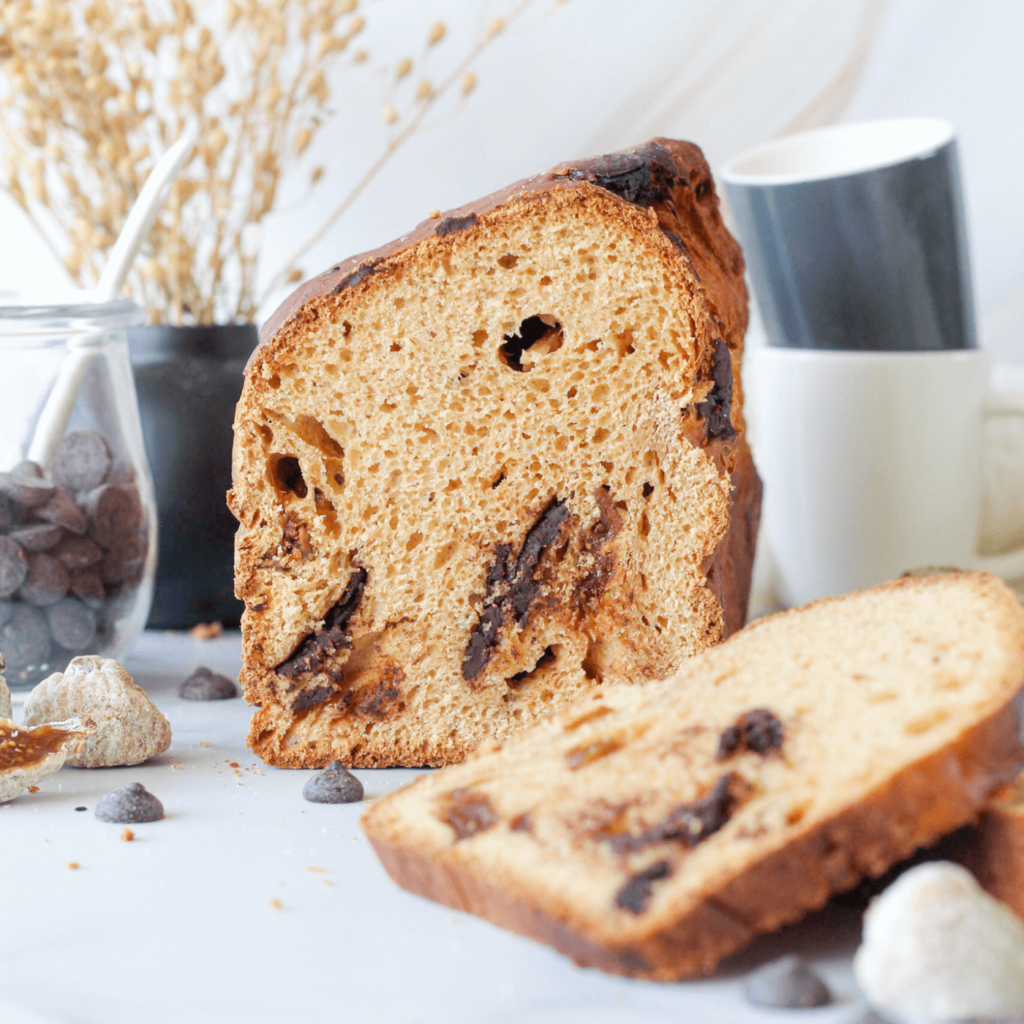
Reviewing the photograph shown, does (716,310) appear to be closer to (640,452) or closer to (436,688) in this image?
(640,452)

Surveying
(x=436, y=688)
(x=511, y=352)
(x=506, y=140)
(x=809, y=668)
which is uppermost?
(x=506, y=140)

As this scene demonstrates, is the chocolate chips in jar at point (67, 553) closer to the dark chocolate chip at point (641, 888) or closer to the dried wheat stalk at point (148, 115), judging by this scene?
the dried wheat stalk at point (148, 115)

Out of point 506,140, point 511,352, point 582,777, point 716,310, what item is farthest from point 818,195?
point 582,777

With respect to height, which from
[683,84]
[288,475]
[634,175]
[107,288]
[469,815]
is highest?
[683,84]

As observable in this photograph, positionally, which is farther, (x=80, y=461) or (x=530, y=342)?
(x=80, y=461)

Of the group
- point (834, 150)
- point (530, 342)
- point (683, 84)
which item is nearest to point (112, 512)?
point (530, 342)

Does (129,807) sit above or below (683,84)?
below

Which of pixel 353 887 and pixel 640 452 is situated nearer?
pixel 353 887

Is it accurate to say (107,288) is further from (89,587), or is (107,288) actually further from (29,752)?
(29,752)

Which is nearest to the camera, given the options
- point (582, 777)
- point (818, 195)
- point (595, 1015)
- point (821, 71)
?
point (595, 1015)
